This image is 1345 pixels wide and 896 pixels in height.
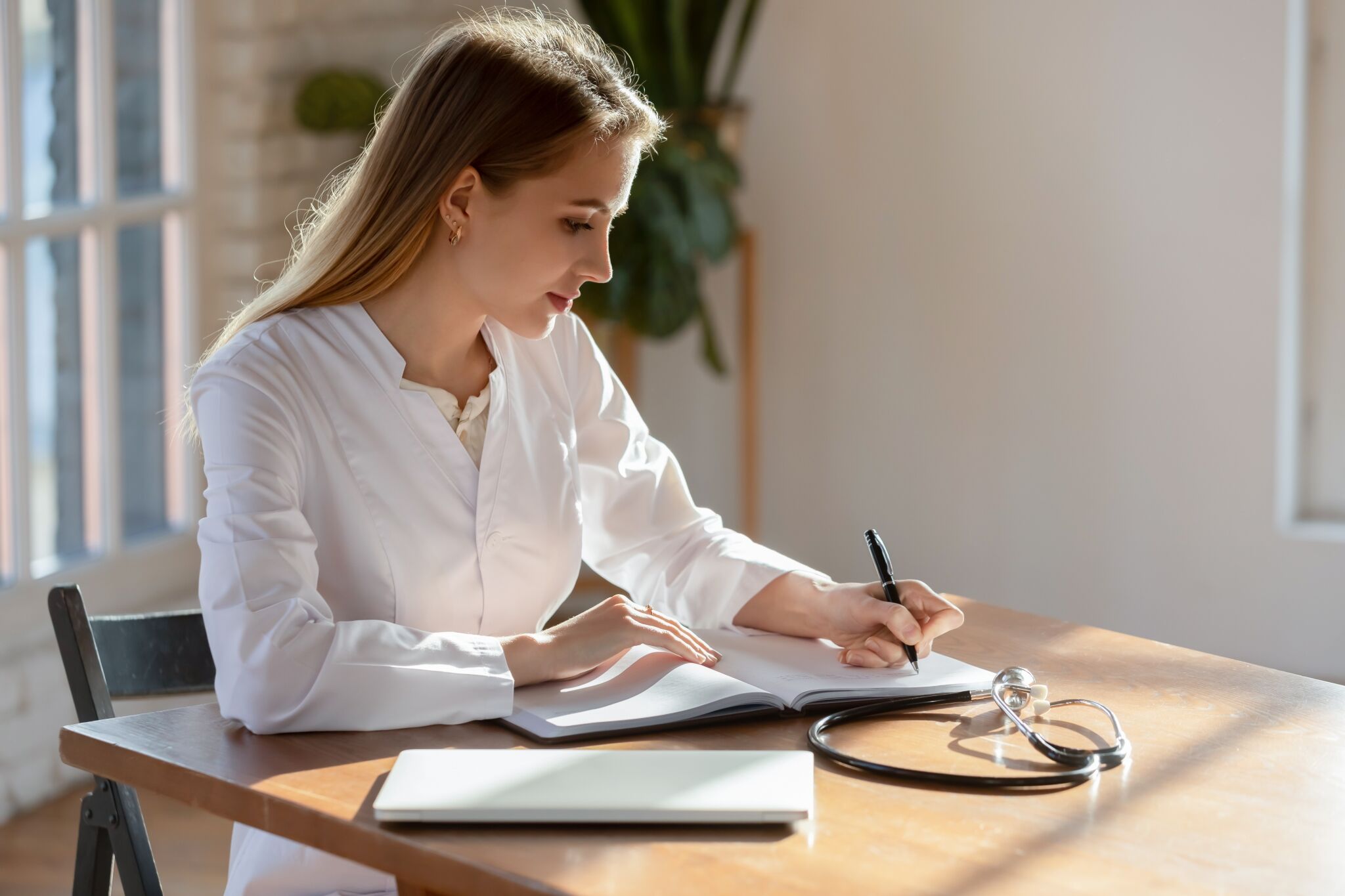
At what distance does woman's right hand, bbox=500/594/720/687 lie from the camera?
141 centimetres

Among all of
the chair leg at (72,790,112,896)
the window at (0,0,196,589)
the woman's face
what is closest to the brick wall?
the window at (0,0,196,589)

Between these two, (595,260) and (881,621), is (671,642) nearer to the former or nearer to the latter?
(881,621)

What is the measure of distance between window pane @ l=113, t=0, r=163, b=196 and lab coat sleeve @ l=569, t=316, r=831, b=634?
1808 mm

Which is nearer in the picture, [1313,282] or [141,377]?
[141,377]

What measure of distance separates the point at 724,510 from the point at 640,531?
8.28 feet

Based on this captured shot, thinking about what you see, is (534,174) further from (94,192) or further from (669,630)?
(94,192)

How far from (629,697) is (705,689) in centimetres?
7

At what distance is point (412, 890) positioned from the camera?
1.07m

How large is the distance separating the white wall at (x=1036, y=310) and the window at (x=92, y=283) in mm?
1619

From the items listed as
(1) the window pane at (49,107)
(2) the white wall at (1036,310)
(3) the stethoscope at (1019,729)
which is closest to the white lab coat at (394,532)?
(3) the stethoscope at (1019,729)

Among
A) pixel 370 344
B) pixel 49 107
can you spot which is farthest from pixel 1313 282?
pixel 49 107

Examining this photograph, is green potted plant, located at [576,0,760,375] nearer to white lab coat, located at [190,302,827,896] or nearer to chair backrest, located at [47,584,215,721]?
white lab coat, located at [190,302,827,896]

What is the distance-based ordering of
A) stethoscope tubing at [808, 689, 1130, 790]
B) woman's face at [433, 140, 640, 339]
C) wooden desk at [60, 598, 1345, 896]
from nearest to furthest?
1. wooden desk at [60, 598, 1345, 896]
2. stethoscope tubing at [808, 689, 1130, 790]
3. woman's face at [433, 140, 640, 339]

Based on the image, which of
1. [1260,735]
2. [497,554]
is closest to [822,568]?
[497,554]
